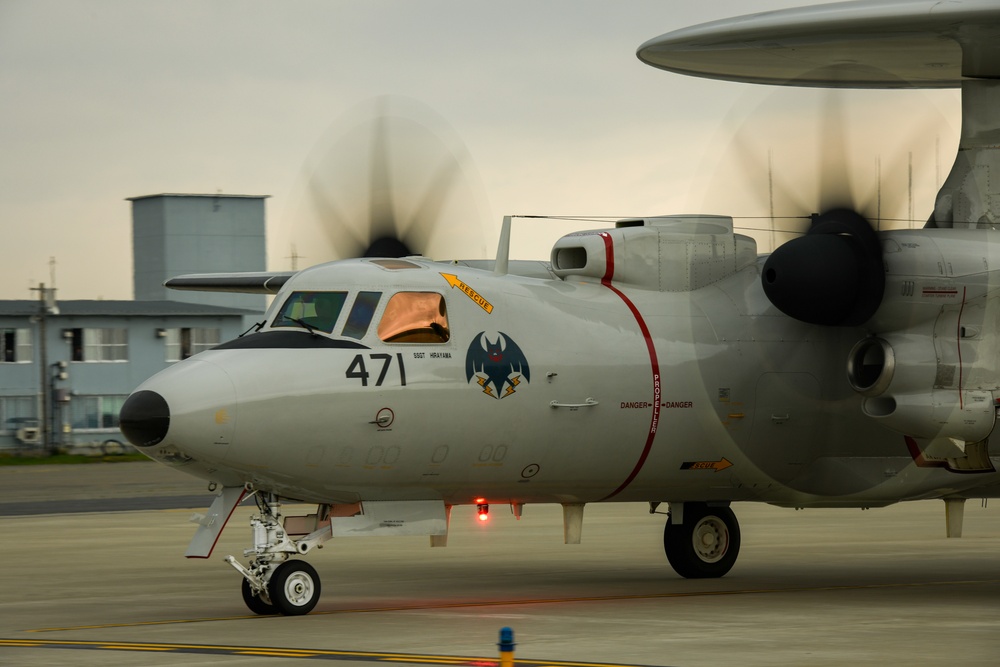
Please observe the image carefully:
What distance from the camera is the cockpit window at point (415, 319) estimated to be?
50.8ft

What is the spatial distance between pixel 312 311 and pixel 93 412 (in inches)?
2356

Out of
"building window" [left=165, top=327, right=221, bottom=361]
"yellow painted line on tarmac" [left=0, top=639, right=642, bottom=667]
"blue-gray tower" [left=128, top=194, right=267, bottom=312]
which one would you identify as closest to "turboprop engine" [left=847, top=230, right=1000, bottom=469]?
"yellow painted line on tarmac" [left=0, top=639, right=642, bottom=667]

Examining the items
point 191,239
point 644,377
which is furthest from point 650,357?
point 191,239

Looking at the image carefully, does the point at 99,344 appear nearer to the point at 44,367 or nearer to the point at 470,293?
the point at 44,367

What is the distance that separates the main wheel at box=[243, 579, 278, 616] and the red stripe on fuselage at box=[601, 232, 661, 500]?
4.39 metres

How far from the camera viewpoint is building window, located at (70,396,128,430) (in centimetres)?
7144

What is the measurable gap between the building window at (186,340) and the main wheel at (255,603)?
61503 mm

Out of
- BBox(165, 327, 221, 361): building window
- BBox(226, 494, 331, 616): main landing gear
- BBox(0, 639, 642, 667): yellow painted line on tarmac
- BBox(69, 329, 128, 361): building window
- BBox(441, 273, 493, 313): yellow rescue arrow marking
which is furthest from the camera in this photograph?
BBox(165, 327, 221, 361): building window

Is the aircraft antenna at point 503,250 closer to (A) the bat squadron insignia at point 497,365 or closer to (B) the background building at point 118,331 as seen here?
(A) the bat squadron insignia at point 497,365

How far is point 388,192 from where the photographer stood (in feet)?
61.3

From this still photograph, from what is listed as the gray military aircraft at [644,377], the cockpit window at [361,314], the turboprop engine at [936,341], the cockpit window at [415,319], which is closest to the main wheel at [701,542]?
the gray military aircraft at [644,377]

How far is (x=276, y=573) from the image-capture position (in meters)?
14.8

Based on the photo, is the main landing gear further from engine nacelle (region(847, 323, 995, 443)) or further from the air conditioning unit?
the air conditioning unit

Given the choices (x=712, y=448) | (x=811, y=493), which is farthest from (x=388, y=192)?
(x=811, y=493)
